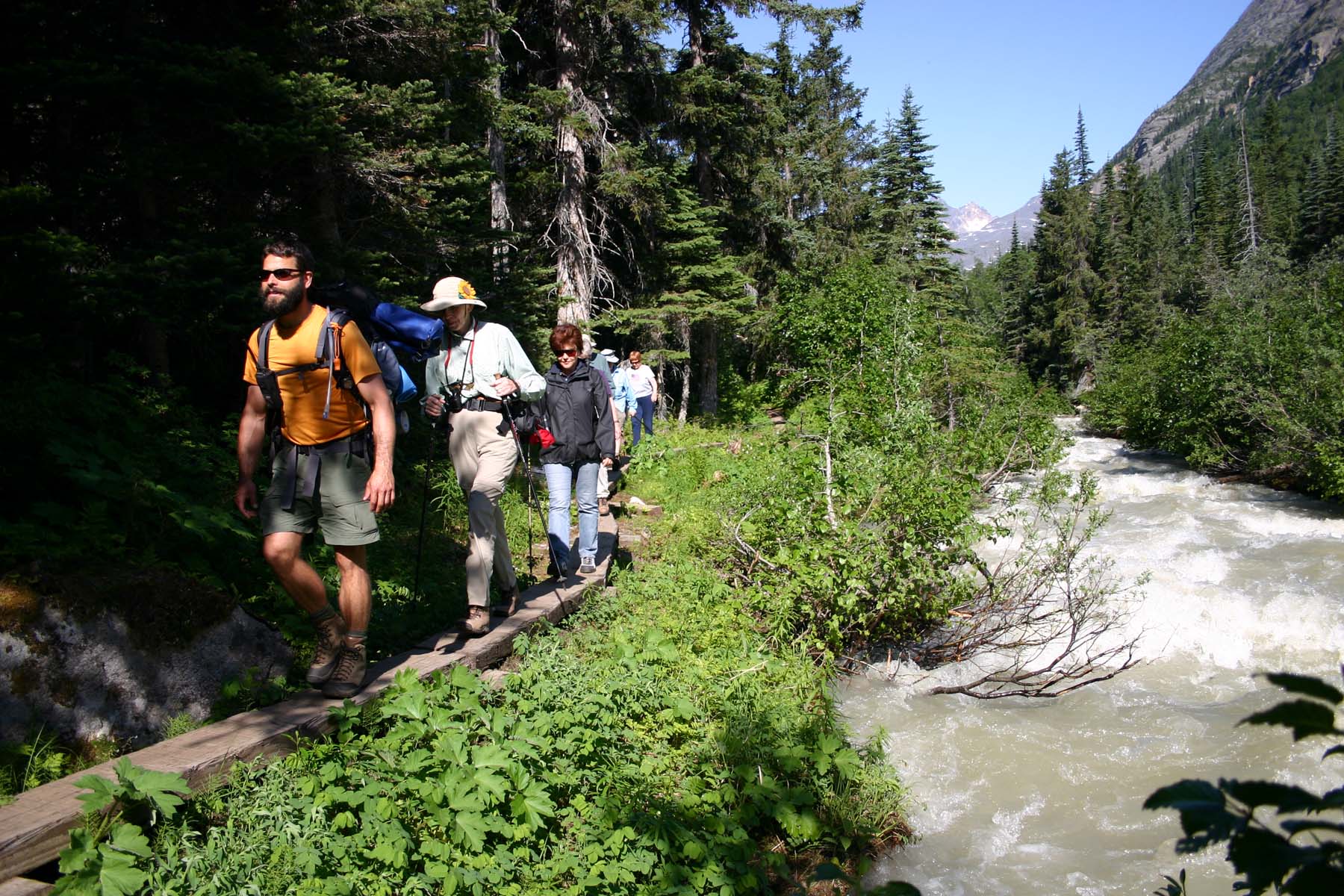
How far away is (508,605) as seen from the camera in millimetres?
5719

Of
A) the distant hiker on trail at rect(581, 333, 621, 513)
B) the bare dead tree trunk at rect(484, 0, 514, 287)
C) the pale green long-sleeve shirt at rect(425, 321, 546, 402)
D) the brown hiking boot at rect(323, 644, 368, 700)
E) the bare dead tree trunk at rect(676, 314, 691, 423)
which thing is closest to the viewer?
the brown hiking boot at rect(323, 644, 368, 700)

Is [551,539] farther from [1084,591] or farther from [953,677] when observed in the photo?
[1084,591]

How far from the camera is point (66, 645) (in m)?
3.97

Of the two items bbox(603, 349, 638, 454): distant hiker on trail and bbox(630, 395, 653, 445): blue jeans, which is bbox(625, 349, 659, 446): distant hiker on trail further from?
bbox(603, 349, 638, 454): distant hiker on trail

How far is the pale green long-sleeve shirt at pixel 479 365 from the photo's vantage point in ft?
17.2

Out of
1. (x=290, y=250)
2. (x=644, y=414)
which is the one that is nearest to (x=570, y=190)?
(x=644, y=414)

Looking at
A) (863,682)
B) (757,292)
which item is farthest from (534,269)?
(757,292)

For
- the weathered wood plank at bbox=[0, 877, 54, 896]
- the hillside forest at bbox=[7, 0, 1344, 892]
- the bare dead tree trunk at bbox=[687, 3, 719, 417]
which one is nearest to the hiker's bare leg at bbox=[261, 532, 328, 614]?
the hillside forest at bbox=[7, 0, 1344, 892]

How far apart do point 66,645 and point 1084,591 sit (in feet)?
24.3

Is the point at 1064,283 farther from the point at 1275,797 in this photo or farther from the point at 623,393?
the point at 1275,797

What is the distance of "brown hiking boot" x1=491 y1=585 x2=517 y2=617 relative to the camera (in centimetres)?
568

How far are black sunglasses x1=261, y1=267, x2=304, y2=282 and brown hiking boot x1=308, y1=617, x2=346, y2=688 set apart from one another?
1.76 m

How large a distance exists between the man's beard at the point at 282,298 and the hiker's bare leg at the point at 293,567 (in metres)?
1.09

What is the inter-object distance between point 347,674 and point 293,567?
2.07 feet
